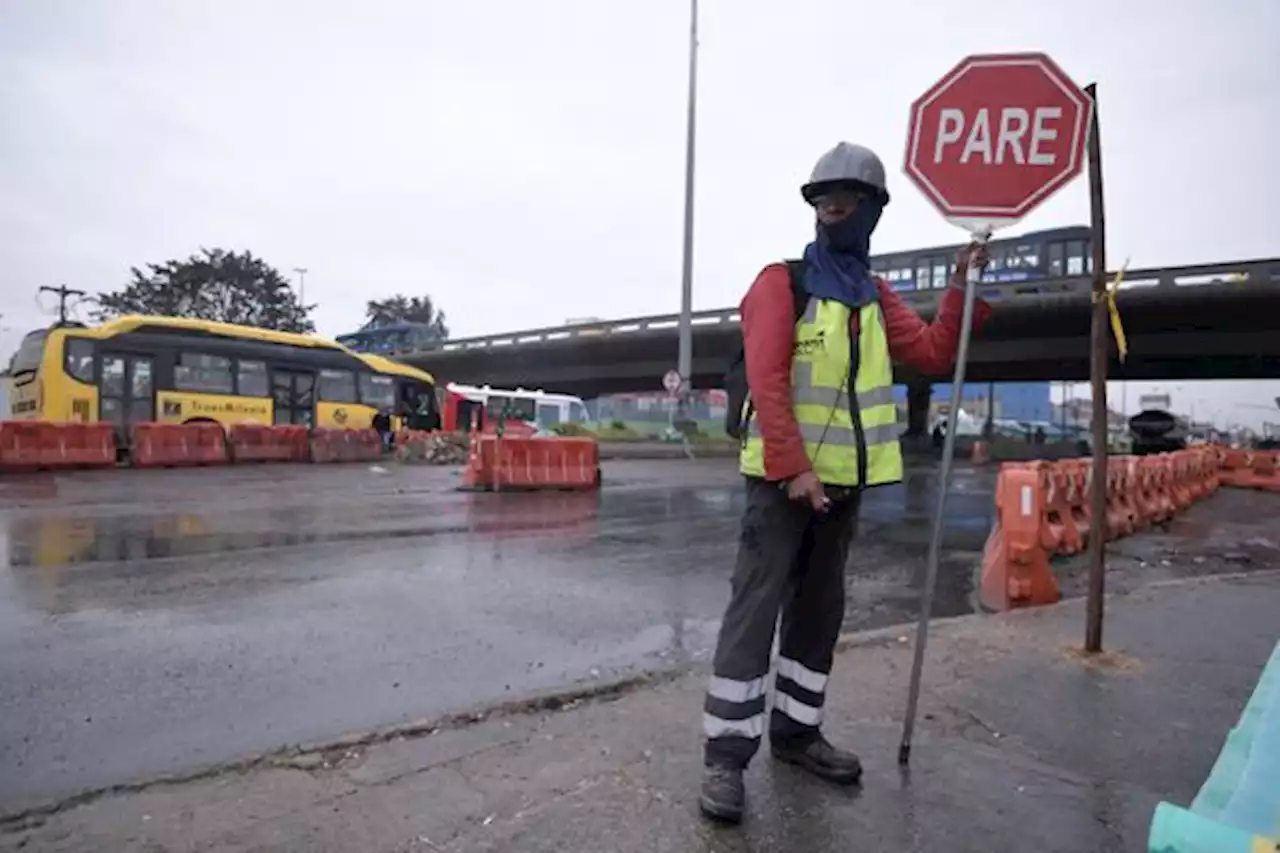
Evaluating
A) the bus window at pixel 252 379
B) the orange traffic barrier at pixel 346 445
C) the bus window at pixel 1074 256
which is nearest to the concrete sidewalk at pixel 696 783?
the orange traffic barrier at pixel 346 445

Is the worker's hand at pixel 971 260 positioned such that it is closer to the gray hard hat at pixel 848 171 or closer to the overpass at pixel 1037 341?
the gray hard hat at pixel 848 171

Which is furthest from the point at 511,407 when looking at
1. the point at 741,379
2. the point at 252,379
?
the point at 741,379

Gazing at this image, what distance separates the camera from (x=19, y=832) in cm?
252

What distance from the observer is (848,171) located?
3029 millimetres

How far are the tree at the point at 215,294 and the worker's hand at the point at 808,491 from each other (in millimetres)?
61850

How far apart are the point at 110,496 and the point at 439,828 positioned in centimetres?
1260

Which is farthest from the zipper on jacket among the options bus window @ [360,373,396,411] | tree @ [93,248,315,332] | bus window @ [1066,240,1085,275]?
tree @ [93,248,315,332]

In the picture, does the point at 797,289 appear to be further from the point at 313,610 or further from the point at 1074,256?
the point at 1074,256

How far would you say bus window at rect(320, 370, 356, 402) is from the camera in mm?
25047

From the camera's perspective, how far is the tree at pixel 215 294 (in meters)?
56.8

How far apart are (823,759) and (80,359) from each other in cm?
2184

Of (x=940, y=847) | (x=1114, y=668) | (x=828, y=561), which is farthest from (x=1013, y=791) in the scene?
(x=1114, y=668)

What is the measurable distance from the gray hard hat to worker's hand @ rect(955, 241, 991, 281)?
1.70 feet

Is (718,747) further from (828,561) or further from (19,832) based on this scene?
(19,832)
